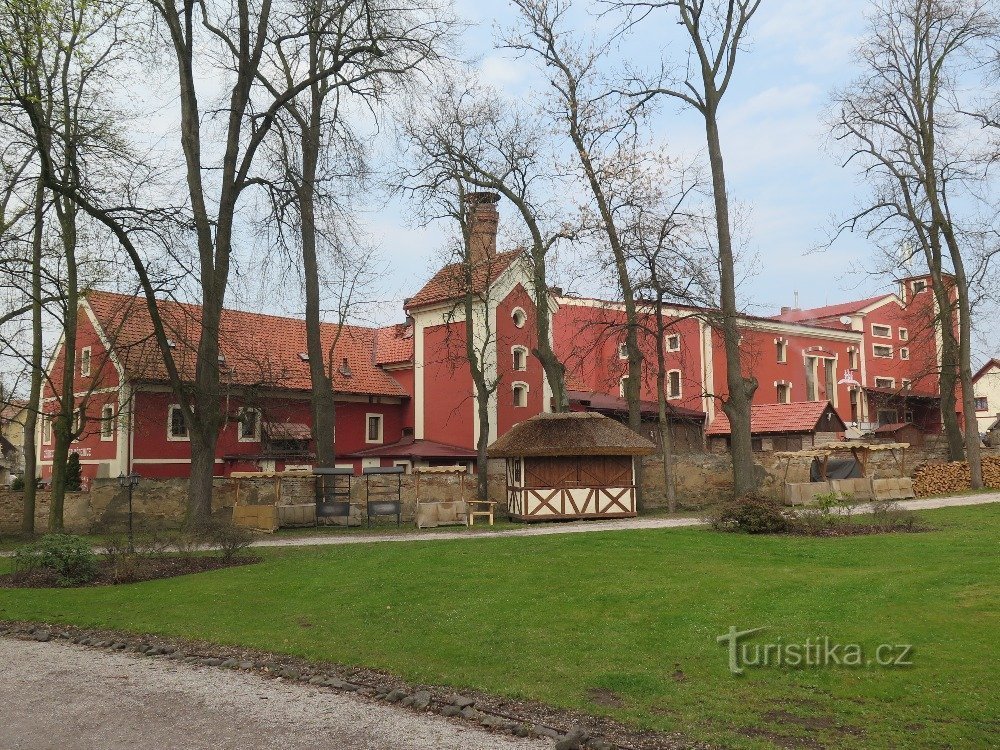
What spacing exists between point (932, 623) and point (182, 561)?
1329cm

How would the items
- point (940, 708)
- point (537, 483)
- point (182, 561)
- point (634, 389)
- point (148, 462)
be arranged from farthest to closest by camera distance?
point (148, 462) < point (634, 389) < point (537, 483) < point (182, 561) < point (940, 708)

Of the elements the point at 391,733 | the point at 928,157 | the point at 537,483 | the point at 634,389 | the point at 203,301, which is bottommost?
the point at 391,733

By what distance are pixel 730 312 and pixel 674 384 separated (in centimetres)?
2524

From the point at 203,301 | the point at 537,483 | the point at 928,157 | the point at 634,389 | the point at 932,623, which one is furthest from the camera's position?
the point at 928,157

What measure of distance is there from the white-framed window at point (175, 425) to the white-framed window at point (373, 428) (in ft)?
27.0

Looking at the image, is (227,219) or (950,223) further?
(950,223)

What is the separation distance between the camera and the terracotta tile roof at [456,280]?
100 feet

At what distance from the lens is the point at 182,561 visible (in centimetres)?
1753

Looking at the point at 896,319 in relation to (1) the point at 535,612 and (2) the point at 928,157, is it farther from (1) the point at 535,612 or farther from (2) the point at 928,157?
(1) the point at 535,612

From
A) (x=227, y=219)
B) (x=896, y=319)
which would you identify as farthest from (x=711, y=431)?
(x=227, y=219)

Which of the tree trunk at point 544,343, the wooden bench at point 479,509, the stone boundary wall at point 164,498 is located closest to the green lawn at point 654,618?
the wooden bench at point 479,509

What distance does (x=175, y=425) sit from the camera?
35406 millimetres

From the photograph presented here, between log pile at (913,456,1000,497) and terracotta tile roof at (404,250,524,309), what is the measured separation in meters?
14.9

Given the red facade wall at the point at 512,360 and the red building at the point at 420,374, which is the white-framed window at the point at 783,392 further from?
the red facade wall at the point at 512,360
